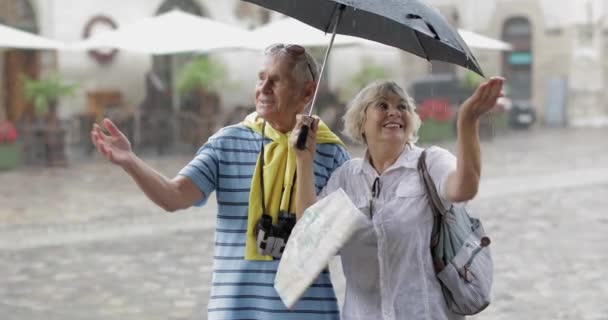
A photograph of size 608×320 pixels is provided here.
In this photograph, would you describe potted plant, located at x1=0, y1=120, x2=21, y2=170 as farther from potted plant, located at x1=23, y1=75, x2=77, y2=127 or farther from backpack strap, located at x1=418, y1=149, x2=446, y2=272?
backpack strap, located at x1=418, y1=149, x2=446, y2=272

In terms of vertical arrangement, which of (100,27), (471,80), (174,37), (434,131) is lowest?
(434,131)

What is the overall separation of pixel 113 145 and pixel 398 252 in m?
0.90

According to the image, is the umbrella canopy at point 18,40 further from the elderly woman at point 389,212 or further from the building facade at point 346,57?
the building facade at point 346,57

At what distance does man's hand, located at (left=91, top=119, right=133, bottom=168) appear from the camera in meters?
3.03

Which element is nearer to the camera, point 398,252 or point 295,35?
point 398,252

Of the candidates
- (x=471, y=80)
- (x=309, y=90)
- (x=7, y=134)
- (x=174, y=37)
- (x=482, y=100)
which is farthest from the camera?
(x=471, y=80)

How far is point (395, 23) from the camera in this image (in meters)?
3.26

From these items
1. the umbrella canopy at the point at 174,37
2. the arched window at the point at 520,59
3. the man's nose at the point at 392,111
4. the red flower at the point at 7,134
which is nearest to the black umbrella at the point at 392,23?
the man's nose at the point at 392,111

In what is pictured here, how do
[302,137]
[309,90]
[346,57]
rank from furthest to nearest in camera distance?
[346,57], [309,90], [302,137]

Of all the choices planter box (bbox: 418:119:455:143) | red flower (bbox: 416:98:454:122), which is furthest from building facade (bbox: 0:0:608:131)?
planter box (bbox: 418:119:455:143)

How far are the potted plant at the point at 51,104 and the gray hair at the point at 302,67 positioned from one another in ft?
49.8

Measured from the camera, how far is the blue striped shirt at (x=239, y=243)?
3211mm

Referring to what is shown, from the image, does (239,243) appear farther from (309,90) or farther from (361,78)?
(361,78)

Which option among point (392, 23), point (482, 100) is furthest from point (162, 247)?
point (482, 100)
